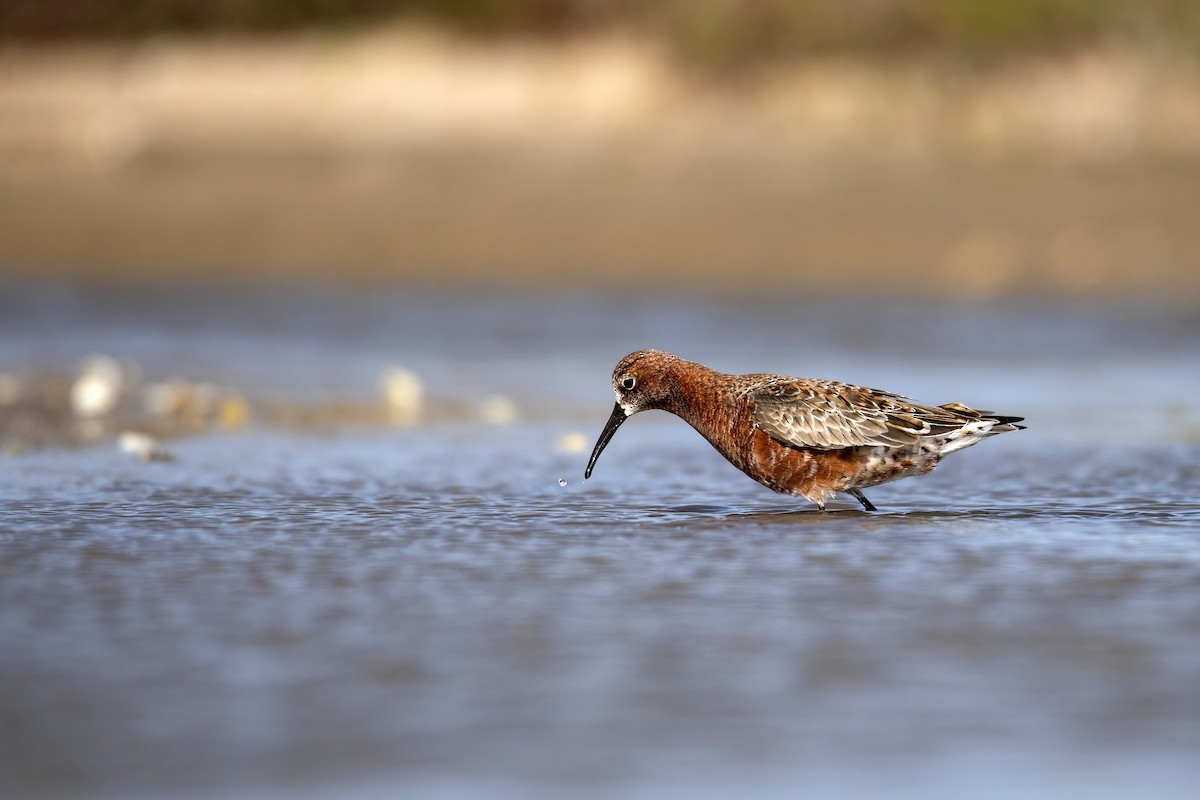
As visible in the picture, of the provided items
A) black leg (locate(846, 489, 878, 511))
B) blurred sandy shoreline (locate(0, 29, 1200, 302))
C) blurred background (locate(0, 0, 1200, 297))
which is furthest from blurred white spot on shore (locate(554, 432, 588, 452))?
blurred background (locate(0, 0, 1200, 297))

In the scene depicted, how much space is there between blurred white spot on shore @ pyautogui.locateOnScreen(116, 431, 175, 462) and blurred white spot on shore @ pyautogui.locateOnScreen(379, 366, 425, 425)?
62.8 inches

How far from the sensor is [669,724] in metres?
4.47

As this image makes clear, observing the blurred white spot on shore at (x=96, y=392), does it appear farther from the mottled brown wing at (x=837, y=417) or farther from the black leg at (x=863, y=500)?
the black leg at (x=863, y=500)

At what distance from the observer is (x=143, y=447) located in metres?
9.39

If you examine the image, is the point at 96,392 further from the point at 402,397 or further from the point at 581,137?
the point at 581,137

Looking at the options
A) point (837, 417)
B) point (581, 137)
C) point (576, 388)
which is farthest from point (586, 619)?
point (581, 137)

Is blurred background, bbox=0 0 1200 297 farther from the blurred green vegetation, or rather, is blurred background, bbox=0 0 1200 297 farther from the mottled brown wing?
the mottled brown wing

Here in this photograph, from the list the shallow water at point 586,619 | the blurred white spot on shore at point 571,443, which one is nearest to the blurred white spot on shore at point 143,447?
the shallow water at point 586,619

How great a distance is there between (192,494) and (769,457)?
8.00 feet

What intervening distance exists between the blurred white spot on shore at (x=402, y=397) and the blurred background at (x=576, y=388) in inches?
2.1

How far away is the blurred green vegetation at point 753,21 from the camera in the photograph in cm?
2211

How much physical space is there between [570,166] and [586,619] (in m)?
15.9

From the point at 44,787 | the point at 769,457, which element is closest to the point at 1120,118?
the point at 769,457

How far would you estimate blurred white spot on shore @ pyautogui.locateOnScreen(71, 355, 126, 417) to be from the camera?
1134 cm
